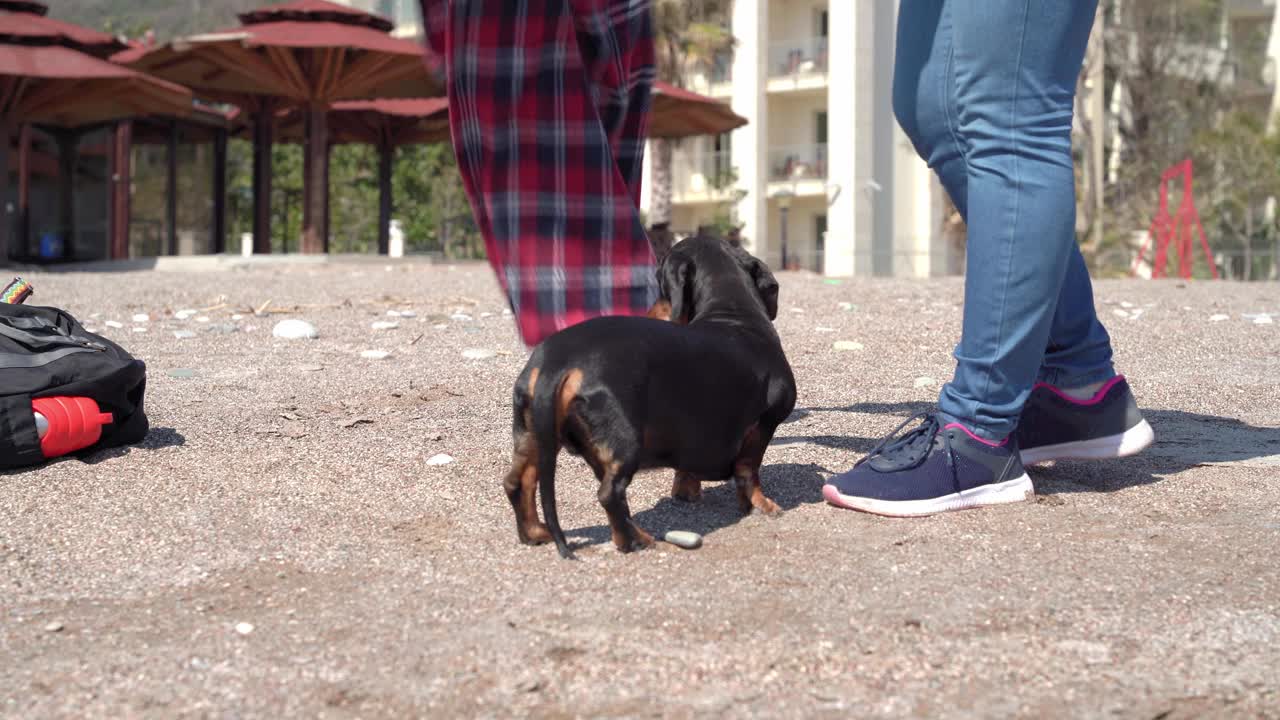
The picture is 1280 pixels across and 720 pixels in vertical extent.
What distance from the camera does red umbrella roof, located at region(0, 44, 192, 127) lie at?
42.0 feet

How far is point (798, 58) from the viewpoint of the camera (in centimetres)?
2984

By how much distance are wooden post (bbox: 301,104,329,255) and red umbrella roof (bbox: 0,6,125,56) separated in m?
2.60

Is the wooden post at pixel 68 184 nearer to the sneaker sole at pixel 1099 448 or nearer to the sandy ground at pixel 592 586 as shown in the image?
the sandy ground at pixel 592 586

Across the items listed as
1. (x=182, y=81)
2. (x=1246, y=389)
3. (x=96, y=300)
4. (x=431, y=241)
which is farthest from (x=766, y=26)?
(x=1246, y=389)

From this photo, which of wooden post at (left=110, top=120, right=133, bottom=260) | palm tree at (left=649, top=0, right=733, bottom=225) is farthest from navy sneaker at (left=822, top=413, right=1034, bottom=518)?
palm tree at (left=649, top=0, right=733, bottom=225)

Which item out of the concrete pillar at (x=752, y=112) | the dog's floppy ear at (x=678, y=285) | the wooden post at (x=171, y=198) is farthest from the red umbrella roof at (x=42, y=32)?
the concrete pillar at (x=752, y=112)

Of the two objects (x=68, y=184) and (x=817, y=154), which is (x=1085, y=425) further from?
(x=817, y=154)

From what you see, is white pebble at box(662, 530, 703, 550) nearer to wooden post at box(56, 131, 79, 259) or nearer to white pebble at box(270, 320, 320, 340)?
white pebble at box(270, 320, 320, 340)

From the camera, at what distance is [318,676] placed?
1.52m

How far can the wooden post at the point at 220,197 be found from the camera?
63.3 feet

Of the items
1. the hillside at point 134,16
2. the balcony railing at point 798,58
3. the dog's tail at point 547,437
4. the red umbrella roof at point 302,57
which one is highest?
the hillside at point 134,16

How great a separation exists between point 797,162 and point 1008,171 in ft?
93.3

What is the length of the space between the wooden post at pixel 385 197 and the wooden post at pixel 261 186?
7.64ft

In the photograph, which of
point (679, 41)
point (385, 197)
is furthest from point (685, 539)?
point (679, 41)
